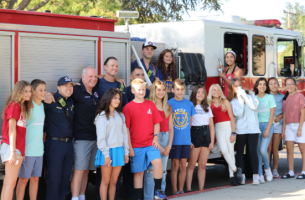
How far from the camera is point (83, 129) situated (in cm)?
554

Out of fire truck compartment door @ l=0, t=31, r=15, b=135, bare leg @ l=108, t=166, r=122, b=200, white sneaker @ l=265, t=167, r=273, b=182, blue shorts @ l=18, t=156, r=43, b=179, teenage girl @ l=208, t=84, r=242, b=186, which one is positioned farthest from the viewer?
white sneaker @ l=265, t=167, r=273, b=182

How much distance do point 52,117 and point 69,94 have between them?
36 centimetres

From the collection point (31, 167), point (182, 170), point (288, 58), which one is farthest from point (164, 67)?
point (288, 58)

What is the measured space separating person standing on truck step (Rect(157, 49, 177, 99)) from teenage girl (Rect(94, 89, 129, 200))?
168 centimetres

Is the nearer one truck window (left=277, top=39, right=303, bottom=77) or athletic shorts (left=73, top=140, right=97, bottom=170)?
athletic shorts (left=73, top=140, right=97, bottom=170)

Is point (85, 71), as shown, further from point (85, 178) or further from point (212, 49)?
point (212, 49)

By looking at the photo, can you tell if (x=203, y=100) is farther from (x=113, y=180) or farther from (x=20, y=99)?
(x=20, y=99)

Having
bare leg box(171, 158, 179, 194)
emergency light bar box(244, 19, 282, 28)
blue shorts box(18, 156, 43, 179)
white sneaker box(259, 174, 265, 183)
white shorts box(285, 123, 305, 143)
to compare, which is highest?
emergency light bar box(244, 19, 282, 28)

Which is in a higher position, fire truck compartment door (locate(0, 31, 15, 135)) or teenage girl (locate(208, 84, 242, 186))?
fire truck compartment door (locate(0, 31, 15, 135))

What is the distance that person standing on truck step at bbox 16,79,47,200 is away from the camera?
16.3 feet

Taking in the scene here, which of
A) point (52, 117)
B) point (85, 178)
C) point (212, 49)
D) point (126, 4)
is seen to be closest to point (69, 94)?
point (52, 117)

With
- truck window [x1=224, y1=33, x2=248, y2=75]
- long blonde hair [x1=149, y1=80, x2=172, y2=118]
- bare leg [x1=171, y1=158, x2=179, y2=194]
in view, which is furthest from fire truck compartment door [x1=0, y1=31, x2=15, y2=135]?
truck window [x1=224, y1=33, x2=248, y2=75]

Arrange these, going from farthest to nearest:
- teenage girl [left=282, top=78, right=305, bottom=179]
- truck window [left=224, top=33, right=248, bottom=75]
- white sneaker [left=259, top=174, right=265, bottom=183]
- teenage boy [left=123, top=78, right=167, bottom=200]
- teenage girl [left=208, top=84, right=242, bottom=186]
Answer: truck window [left=224, top=33, right=248, bottom=75], teenage girl [left=282, top=78, right=305, bottom=179], white sneaker [left=259, top=174, right=265, bottom=183], teenage girl [left=208, top=84, right=242, bottom=186], teenage boy [left=123, top=78, right=167, bottom=200]

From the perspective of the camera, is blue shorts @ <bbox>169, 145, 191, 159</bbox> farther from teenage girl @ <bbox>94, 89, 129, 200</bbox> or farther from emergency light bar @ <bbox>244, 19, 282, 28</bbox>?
emergency light bar @ <bbox>244, 19, 282, 28</bbox>
